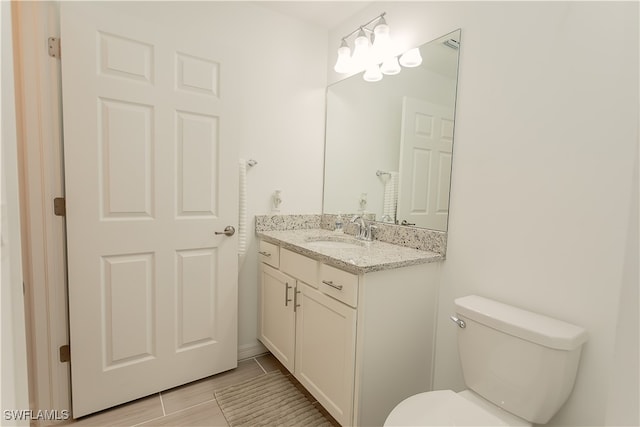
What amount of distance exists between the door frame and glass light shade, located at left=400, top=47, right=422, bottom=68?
1.71m

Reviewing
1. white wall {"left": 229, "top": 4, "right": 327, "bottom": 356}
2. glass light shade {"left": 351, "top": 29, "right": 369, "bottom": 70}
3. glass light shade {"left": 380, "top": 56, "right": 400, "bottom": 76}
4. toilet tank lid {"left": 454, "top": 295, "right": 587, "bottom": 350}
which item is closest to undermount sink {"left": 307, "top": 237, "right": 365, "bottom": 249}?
white wall {"left": 229, "top": 4, "right": 327, "bottom": 356}

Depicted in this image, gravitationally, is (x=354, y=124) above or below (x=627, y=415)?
above

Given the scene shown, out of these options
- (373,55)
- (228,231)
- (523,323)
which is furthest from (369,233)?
(373,55)

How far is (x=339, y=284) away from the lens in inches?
55.4

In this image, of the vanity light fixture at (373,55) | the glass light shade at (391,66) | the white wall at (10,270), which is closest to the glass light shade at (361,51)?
the vanity light fixture at (373,55)

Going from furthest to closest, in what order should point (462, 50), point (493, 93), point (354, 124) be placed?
1. point (354, 124)
2. point (462, 50)
3. point (493, 93)

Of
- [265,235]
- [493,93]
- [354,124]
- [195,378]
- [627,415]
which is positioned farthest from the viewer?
[354,124]

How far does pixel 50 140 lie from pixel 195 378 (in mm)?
1461

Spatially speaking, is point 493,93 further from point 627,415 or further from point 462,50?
point 627,415

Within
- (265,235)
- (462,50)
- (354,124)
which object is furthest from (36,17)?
(462,50)

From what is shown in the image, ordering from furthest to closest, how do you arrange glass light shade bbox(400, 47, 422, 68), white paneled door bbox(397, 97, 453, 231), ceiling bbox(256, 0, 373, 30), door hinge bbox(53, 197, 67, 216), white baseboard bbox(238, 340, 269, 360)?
1. white baseboard bbox(238, 340, 269, 360)
2. ceiling bbox(256, 0, 373, 30)
3. glass light shade bbox(400, 47, 422, 68)
4. white paneled door bbox(397, 97, 453, 231)
5. door hinge bbox(53, 197, 67, 216)

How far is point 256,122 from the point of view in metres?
2.09

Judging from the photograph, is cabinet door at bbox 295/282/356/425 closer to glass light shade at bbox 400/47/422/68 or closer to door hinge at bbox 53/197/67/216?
door hinge at bbox 53/197/67/216

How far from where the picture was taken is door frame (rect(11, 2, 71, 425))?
54.4 inches
